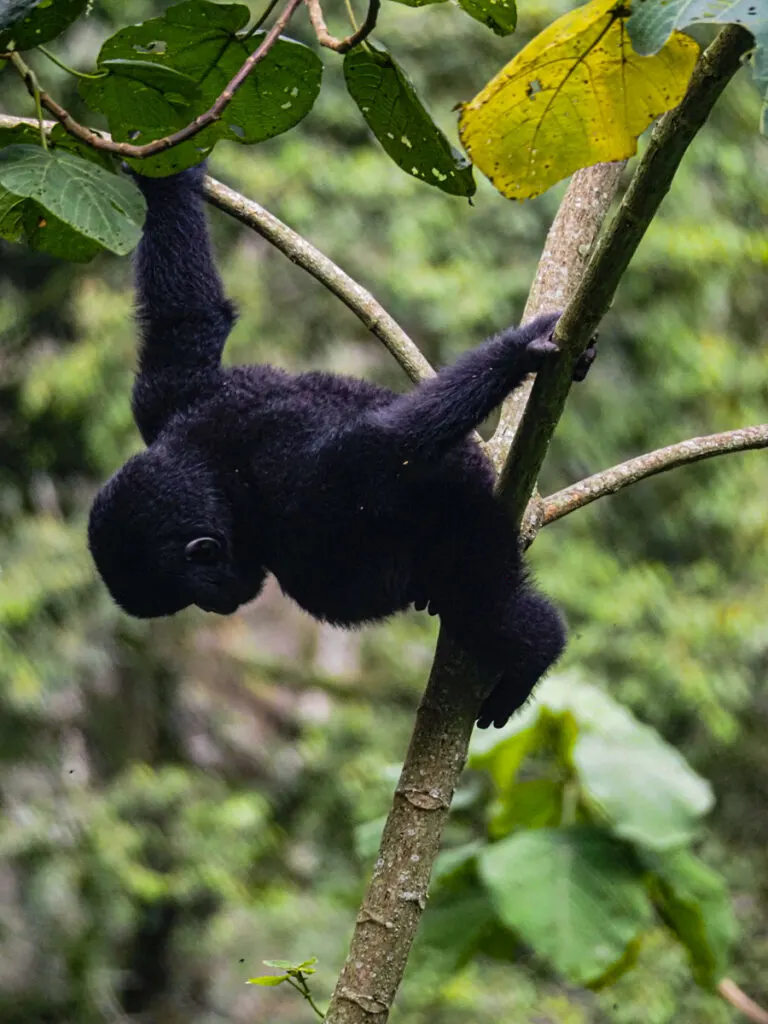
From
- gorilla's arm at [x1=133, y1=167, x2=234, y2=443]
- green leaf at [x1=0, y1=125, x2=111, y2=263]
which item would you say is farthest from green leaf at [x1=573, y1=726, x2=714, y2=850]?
green leaf at [x1=0, y1=125, x2=111, y2=263]

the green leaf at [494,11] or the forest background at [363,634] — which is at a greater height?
the green leaf at [494,11]

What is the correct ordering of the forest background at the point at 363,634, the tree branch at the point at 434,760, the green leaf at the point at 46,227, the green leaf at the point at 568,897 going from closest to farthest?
1. the green leaf at the point at 46,227
2. the tree branch at the point at 434,760
3. the green leaf at the point at 568,897
4. the forest background at the point at 363,634

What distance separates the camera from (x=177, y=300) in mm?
3062

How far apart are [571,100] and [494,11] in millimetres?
189

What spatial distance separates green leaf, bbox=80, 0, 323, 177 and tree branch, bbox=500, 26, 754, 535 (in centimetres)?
57

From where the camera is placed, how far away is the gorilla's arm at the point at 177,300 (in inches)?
120

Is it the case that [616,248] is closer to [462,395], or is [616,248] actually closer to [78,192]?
[462,395]

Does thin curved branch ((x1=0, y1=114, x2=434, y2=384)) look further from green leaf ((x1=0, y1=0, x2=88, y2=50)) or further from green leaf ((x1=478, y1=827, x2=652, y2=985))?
green leaf ((x1=478, y1=827, x2=652, y2=985))

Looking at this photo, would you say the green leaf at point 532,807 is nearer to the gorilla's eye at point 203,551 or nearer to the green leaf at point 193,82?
the gorilla's eye at point 203,551

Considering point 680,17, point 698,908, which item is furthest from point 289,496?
point 698,908

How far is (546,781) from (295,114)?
9.48 ft

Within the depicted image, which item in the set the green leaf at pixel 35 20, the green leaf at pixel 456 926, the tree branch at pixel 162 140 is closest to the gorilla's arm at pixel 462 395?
the tree branch at pixel 162 140

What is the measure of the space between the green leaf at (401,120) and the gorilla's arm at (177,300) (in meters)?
1.08

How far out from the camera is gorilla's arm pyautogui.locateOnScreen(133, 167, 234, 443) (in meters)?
3.06
